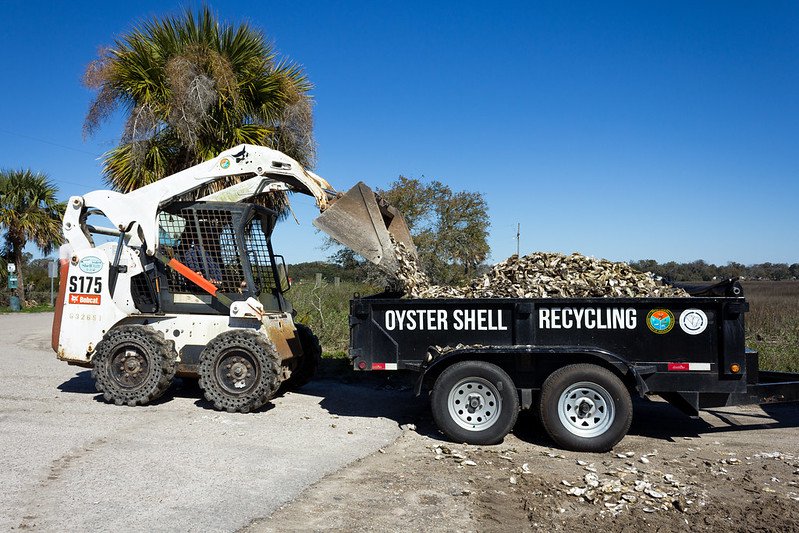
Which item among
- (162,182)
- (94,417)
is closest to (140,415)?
(94,417)

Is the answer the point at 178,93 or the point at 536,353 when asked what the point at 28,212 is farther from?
the point at 536,353

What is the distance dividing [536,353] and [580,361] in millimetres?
464

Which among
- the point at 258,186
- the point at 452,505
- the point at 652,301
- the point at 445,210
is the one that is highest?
the point at 445,210

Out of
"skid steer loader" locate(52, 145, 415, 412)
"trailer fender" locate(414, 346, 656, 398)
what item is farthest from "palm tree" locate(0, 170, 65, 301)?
"trailer fender" locate(414, 346, 656, 398)

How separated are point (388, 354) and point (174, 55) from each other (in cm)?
798

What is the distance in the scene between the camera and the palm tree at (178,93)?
11.5 metres

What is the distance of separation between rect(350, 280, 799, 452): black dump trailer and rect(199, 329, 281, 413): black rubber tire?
1894 mm

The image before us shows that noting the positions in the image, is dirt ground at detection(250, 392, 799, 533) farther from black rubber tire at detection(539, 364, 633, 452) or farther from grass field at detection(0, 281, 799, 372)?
grass field at detection(0, 281, 799, 372)

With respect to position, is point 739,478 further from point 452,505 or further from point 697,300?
point 452,505

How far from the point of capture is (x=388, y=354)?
693cm

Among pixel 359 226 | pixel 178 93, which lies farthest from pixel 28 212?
pixel 359 226

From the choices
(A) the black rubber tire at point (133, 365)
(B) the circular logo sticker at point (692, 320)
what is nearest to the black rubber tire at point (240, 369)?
(A) the black rubber tire at point (133, 365)

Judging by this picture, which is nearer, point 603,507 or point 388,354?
point 603,507

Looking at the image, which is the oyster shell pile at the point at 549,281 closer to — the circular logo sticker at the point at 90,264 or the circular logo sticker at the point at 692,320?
the circular logo sticker at the point at 692,320
